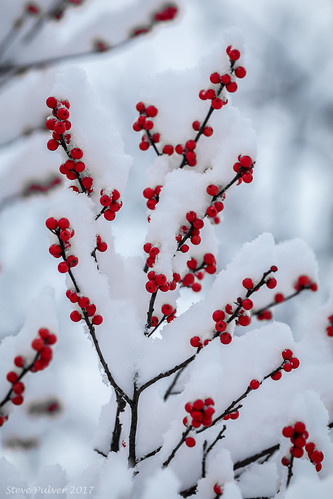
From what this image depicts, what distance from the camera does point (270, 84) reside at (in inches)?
248

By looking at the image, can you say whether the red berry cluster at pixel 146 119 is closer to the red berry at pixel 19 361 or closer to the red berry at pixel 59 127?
the red berry at pixel 59 127

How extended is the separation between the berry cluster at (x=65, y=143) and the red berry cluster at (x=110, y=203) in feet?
0.30

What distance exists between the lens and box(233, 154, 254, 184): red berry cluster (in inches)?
66.1

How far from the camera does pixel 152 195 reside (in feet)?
6.54

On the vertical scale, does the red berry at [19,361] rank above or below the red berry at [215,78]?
below

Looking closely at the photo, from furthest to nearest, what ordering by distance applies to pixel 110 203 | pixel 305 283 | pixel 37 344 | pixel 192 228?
pixel 305 283
pixel 192 228
pixel 110 203
pixel 37 344

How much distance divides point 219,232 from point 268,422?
4.35 meters

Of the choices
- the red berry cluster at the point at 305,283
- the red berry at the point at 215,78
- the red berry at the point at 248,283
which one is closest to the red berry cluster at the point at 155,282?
the red berry at the point at 248,283

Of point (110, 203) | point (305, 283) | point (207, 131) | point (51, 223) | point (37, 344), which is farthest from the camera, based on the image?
point (305, 283)

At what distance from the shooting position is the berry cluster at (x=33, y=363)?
4.37 feet

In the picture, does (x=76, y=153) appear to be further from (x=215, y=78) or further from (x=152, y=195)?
(x=215, y=78)

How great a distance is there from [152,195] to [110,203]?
0.37 meters

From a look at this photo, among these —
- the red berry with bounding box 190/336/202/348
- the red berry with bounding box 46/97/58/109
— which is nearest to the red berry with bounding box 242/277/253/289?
the red berry with bounding box 190/336/202/348

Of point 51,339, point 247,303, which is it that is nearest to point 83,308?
point 51,339
